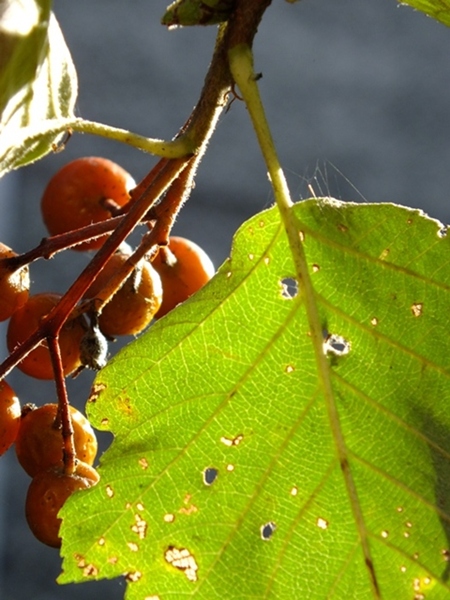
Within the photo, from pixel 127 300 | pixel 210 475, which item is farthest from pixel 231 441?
pixel 127 300

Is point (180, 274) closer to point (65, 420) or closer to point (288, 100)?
point (65, 420)

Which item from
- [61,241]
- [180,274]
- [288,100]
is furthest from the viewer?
[288,100]

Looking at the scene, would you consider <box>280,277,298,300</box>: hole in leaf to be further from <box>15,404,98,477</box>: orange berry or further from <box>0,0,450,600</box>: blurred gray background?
<box>0,0,450,600</box>: blurred gray background

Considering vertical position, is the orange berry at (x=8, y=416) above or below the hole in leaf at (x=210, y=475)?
below

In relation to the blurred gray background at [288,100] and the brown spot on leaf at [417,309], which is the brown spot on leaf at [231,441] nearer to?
the brown spot on leaf at [417,309]

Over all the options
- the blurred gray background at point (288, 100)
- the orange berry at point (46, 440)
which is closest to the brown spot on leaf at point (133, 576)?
the orange berry at point (46, 440)

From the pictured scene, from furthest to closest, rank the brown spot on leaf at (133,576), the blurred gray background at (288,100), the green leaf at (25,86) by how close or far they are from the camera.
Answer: the blurred gray background at (288,100)
the brown spot on leaf at (133,576)
the green leaf at (25,86)
